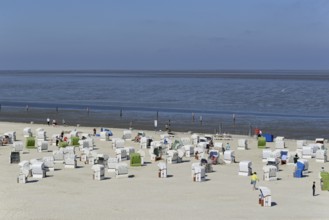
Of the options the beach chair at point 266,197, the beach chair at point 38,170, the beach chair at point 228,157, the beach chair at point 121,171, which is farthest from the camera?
the beach chair at point 228,157

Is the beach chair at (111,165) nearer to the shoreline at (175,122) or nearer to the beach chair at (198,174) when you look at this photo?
the beach chair at (198,174)

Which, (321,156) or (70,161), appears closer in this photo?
(70,161)

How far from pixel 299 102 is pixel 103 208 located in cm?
8663

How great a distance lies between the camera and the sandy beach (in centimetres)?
2580

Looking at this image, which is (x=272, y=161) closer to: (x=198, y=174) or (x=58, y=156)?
(x=198, y=174)

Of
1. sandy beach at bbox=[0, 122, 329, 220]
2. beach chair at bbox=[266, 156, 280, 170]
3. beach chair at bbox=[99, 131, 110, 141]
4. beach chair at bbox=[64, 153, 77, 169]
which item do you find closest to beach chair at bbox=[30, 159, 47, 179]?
sandy beach at bbox=[0, 122, 329, 220]

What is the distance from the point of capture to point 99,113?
8925 centimetres

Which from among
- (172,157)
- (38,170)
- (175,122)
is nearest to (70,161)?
(38,170)

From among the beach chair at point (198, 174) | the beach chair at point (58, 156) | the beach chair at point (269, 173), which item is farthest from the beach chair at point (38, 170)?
the beach chair at point (269, 173)

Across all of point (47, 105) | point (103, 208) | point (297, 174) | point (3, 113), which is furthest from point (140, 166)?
point (47, 105)

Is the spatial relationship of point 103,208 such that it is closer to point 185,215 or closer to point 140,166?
point 185,215

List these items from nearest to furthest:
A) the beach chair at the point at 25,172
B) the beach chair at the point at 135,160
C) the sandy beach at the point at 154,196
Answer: the sandy beach at the point at 154,196 < the beach chair at the point at 25,172 < the beach chair at the point at 135,160

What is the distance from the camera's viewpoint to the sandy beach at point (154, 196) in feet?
84.6

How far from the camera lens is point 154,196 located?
96.5 ft
